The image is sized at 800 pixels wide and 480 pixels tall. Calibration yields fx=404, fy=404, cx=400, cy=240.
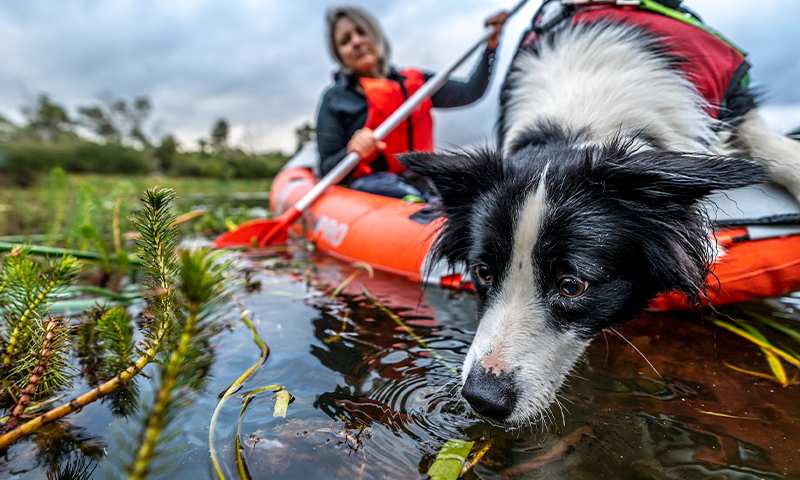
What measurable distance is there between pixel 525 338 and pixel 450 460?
22.8 inches

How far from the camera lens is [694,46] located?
229 centimetres

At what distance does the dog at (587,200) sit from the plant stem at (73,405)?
97 cm

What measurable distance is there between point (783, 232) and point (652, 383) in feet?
3.52

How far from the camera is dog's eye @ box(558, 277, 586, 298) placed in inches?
63.8

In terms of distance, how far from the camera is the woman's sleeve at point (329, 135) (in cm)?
491

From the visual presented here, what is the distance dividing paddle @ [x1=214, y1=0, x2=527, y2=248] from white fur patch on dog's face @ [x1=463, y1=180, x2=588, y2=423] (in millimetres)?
2851

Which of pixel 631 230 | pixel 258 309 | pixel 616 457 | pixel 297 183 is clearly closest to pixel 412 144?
pixel 297 183

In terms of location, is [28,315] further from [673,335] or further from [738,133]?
[738,133]

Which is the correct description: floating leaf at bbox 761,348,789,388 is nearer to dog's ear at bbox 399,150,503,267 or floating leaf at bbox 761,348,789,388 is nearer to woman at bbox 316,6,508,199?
dog's ear at bbox 399,150,503,267

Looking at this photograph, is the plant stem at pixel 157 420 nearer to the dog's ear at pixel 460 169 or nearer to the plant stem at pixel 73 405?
the plant stem at pixel 73 405

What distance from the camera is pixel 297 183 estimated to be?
17.3 feet

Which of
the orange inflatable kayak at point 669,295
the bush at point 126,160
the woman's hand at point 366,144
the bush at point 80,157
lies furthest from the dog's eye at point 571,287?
the bush at point 126,160

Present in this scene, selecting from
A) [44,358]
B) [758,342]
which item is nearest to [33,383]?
[44,358]

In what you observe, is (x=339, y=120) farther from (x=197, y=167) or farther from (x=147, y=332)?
(x=197, y=167)
